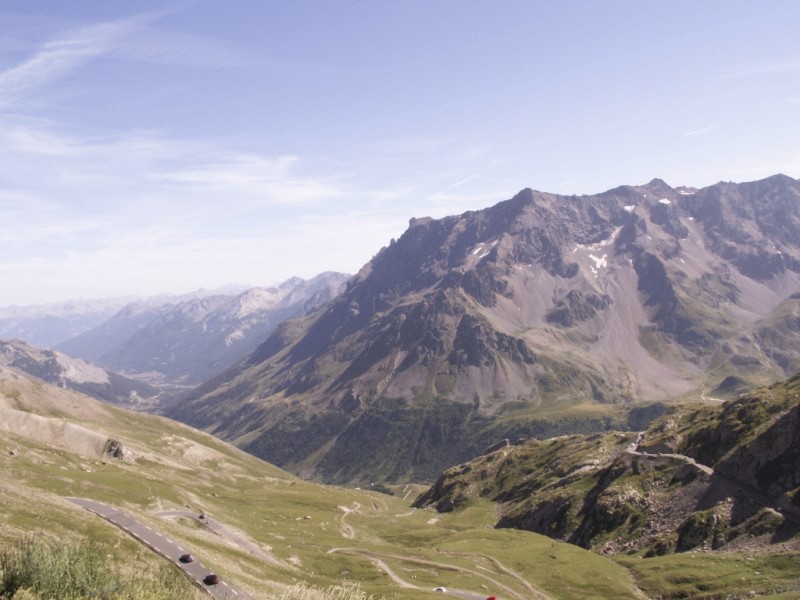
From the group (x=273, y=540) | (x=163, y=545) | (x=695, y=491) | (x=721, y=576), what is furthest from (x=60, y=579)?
(x=695, y=491)

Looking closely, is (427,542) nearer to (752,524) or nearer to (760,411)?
(752,524)

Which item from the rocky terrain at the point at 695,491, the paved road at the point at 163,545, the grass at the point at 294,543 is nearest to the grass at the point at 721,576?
the grass at the point at 294,543

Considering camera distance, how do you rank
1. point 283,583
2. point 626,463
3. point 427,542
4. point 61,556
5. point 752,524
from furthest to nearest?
point 626,463, point 427,542, point 752,524, point 283,583, point 61,556

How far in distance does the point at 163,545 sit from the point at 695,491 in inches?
4871

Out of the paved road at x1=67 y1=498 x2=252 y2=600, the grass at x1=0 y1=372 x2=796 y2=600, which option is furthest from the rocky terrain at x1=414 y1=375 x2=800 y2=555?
the paved road at x1=67 y1=498 x2=252 y2=600

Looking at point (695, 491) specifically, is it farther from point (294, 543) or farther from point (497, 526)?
point (294, 543)

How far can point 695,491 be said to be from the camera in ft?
443

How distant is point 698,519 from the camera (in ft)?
404

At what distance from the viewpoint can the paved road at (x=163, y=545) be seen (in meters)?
59.9

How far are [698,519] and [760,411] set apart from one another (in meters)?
49.5

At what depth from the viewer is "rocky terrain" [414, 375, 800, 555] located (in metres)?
117

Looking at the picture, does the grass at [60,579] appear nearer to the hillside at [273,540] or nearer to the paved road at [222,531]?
the hillside at [273,540]

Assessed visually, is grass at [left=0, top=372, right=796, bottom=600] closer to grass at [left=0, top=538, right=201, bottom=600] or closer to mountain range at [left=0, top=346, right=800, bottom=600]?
mountain range at [left=0, top=346, right=800, bottom=600]

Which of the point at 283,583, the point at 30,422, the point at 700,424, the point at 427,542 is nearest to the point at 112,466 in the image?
the point at 30,422
